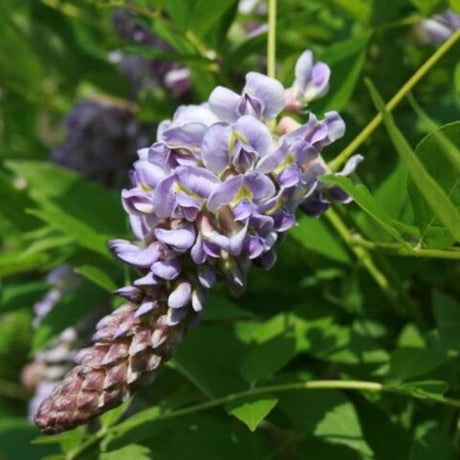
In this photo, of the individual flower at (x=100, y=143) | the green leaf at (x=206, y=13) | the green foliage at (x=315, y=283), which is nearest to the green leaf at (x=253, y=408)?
the green foliage at (x=315, y=283)

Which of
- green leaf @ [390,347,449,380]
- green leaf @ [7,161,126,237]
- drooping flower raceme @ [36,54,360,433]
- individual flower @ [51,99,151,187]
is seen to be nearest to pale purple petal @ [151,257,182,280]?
drooping flower raceme @ [36,54,360,433]

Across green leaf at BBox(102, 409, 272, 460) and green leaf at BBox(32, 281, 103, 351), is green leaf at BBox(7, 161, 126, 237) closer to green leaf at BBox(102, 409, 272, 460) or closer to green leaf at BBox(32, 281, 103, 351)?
green leaf at BBox(32, 281, 103, 351)

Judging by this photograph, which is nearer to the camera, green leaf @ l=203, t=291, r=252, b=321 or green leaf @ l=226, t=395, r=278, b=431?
green leaf @ l=226, t=395, r=278, b=431

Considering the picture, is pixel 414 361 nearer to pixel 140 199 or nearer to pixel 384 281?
pixel 384 281

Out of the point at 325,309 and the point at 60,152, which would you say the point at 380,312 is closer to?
the point at 325,309

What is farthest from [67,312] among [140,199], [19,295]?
[140,199]
